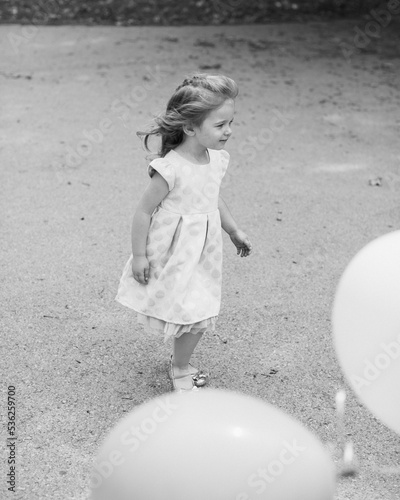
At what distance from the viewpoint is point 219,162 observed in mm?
3074

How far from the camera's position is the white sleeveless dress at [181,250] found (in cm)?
296

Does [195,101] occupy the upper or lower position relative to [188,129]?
upper

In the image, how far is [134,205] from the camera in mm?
4898

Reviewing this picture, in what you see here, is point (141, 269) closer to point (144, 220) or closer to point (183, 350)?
point (144, 220)

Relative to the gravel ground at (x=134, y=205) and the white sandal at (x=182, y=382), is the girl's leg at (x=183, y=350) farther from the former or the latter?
the gravel ground at (x=134, y=205)

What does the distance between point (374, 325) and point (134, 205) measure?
279 centimetres

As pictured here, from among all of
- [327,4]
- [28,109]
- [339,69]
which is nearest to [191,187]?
[28,109]

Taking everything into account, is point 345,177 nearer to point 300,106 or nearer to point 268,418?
point 300,106

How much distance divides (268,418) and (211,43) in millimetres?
7001

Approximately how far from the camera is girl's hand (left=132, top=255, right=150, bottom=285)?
2.98 meters

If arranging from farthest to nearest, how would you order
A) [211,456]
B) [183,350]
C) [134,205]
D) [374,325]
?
[134,205], [183,350], [374,325], [211,456]

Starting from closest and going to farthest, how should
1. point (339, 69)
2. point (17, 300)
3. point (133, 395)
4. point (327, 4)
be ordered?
1. point (133, 395)
2. point (17, 300)
3. point (339, 69)
4. point (327, 4)

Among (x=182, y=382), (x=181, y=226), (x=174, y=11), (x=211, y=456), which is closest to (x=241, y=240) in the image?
(x=181, y=226)

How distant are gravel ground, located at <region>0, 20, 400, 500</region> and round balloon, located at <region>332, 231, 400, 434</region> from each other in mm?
512
